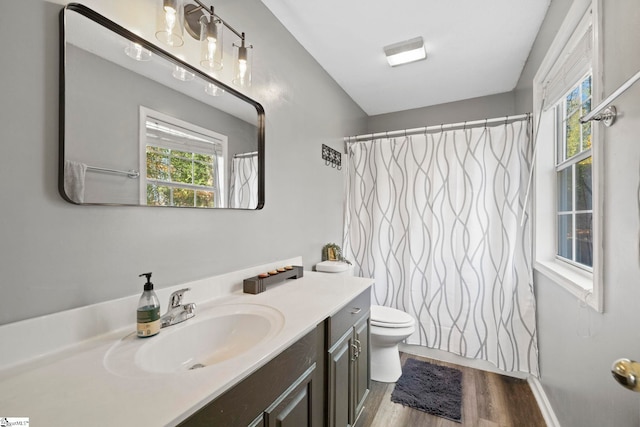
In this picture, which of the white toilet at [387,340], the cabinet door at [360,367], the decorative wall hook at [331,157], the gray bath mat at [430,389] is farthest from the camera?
the decorative wall hook at [331,157]

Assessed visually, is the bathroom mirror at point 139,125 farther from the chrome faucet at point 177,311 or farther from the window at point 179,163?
the chrome faucet at point 177,311

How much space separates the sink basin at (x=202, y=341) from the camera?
2.68 ft

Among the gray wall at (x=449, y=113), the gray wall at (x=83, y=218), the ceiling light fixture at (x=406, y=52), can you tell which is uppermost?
the ceiling light fixture at (x=406, y=52)

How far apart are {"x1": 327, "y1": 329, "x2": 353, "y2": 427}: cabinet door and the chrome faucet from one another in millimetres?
604

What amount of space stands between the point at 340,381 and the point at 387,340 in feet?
2.56

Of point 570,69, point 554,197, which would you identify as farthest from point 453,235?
point 570,69

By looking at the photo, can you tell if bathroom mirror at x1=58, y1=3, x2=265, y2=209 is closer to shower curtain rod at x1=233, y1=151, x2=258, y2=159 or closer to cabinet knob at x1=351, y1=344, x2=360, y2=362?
shower curtain rod at x1=233, y1=151, x2=258, y2=159

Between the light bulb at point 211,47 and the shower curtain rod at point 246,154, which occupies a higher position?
the light bulb at point 211,47

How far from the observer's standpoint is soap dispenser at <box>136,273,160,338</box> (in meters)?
0.88

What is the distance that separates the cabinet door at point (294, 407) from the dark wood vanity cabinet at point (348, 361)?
6.8 inches

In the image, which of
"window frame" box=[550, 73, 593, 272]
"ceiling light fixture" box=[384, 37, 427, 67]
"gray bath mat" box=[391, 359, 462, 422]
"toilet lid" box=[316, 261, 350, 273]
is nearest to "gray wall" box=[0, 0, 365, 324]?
"toilet lid" box=[316, 261, 350, 273]

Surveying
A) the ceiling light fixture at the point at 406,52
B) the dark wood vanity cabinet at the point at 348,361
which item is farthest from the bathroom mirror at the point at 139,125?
the ceiling light fixture at the point at 406,52

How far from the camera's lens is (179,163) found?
45.5 inches

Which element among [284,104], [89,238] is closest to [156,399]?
[89,238]
